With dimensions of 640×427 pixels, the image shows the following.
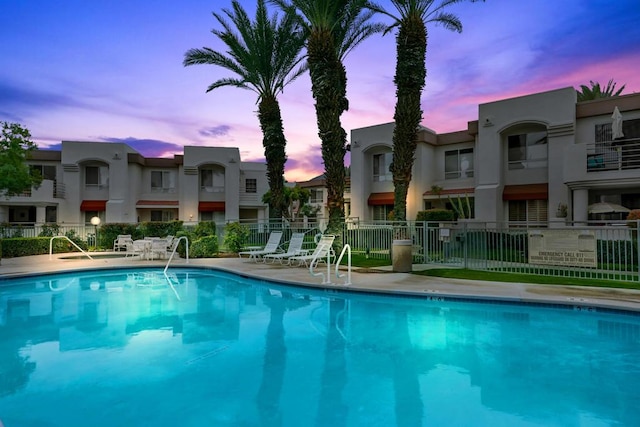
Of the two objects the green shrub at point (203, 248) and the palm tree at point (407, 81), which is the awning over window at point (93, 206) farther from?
the palm tree at point (407, 81)

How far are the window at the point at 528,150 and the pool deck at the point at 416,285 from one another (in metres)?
12.1

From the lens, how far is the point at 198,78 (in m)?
22.7

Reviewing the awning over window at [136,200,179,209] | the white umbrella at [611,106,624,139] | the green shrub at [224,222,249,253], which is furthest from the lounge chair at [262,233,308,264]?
the awning over window at [136,200,179,209]

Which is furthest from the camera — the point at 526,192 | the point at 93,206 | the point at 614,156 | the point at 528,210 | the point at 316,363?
the point at 93,206

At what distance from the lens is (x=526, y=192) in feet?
71.8

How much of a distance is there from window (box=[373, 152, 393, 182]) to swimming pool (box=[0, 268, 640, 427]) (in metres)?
18.8

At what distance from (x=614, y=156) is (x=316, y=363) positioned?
1950 cm

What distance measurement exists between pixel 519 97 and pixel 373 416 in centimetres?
2197

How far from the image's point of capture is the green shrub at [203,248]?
1923cm

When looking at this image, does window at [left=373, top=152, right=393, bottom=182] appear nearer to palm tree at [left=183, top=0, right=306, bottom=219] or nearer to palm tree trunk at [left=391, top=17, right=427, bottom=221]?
palm tree at [left=183, top=0, right=306, bottom=219]

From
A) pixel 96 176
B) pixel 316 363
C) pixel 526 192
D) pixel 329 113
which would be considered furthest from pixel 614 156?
pixel 96 176

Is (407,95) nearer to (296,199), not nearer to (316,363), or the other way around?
(316,363)

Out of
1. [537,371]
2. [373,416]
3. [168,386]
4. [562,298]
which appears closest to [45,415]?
[168,386]

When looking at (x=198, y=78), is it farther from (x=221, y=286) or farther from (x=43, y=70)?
(x=221, y=286)
